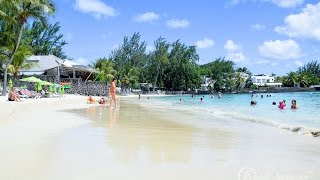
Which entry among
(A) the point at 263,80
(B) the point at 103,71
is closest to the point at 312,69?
(A) the point at 263,80

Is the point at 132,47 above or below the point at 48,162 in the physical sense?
above

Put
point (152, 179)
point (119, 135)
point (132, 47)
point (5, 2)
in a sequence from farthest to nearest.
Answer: point (132, 47) → point (5, 2) → point (119, 135) → point (152, 179)

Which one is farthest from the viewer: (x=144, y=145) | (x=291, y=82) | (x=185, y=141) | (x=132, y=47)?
(x=291, y=82)

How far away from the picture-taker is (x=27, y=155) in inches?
246

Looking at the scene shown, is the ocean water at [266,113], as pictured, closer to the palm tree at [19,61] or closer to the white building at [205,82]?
the palm tree at [19,61]

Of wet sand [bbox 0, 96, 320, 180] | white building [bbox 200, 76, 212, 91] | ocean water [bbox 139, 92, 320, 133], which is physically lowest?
ocean water [bbox 139, 92, 320, 133]

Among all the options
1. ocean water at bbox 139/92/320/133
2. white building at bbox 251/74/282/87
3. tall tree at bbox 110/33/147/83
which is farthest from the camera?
white building at bbox 251/74/282/87

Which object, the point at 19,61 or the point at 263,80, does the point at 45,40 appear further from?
the point at 263,80

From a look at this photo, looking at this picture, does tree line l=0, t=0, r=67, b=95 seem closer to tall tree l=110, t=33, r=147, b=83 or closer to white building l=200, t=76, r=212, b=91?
tall tree l=110, t=33, r=147, b=83

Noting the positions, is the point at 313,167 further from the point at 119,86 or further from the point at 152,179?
the point at 119,86

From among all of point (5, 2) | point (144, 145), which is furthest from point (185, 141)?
point (5, 2)

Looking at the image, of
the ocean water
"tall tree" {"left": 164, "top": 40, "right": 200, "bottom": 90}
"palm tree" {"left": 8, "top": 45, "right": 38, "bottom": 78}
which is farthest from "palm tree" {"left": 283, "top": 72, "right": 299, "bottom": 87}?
"palm tree" {"left": 8, "top": 45, "right": 38, "bottom": 78}

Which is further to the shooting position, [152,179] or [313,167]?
[313,167]

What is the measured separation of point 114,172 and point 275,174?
2.16 m
